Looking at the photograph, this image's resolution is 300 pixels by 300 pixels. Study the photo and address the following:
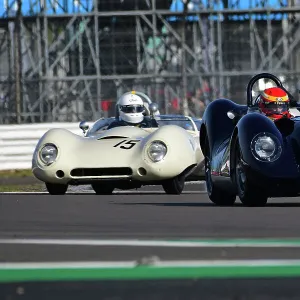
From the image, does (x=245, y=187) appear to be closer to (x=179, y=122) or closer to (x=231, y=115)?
(x=231, y=115)

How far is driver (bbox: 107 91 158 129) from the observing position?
51.2 ft

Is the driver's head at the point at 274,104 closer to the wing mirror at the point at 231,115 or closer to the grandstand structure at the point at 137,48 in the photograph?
the wing mirror at the point at 231,115

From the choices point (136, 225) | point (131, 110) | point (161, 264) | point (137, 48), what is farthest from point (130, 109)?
point (137, 48)

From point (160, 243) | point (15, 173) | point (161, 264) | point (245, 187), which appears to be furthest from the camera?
point (15, 173)

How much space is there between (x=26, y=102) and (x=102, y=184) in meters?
24.5

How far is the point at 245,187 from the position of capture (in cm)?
1006

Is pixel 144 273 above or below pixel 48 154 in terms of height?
above

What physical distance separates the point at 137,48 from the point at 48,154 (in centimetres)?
2588

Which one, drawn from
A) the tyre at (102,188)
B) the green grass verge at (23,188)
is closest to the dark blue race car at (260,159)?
the tyre at (102,188)

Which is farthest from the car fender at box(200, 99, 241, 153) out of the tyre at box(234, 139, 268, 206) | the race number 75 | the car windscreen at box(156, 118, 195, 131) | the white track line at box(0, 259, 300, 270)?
the white track line at box(0, 259, 300, 270)

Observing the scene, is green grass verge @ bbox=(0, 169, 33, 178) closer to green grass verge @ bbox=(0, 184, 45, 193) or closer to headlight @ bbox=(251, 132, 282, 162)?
green grass verge @ bbox=(0, 184, 45, 193)

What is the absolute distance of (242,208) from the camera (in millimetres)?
10211

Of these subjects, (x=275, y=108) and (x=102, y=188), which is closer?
(x=275, y=108)

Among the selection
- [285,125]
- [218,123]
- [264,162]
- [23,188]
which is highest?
[285,125]
